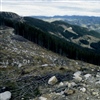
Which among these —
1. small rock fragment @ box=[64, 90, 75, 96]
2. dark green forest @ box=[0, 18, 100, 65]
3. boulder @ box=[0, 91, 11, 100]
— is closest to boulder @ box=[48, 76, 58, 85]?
small rock fragment @ box=[64, 90, 75, 96]

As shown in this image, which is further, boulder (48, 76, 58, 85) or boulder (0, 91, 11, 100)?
boulder (48, 76, 58, 85)

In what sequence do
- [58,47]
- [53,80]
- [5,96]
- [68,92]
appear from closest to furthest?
[68,92] → [5,96] → [53,80] → [58,47]

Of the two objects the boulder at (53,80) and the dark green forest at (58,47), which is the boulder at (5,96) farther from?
the dark green forest at (58,47)

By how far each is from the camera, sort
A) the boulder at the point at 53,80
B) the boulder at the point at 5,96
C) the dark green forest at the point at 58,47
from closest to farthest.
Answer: the boulder at the point at 5,96 → the boulder at the point at 53,80 → the dark green forest at the point at 58,47

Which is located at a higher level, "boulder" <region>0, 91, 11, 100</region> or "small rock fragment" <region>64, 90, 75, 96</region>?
"small rock fragment" <region>64, 90, 75, 96</region>

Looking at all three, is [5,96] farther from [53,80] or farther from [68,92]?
[68,92]

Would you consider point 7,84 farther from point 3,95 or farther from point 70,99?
point 70,99

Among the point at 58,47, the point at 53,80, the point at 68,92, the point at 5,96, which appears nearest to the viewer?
the point at 68,92

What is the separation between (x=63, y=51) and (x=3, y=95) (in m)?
95.2

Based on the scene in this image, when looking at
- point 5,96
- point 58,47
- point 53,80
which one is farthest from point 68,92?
point 58,47

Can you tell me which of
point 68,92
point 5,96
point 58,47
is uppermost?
point 68,92

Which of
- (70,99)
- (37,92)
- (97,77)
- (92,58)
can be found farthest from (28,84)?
(92,58)

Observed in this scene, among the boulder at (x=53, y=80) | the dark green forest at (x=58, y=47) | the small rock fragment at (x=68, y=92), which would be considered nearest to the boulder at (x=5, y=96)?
the boulder at (x=53, y=80)

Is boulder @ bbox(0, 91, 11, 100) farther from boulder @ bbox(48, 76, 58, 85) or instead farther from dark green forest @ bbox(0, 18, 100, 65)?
dark green forest @ bbox(0, 18, 100, 65)
